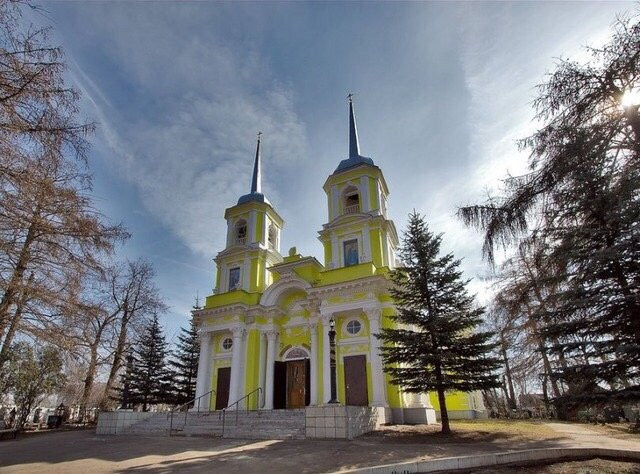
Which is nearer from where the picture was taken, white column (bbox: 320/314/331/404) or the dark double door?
white column (bbox: 320/314/331/404)

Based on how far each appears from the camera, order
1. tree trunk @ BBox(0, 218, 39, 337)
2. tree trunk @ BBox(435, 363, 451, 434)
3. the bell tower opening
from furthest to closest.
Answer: the bell tower opening < tree trunk @ BBox(435, 363, 451, 434) < tree trunk @ BBox(0, 218, 39, 337)

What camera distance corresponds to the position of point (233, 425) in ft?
46.7

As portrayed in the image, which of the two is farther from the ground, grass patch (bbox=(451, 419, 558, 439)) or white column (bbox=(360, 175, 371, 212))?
white column (bbox=(360, 175, 371, 212))

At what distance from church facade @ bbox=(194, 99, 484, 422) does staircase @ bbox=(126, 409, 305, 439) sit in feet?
10.2

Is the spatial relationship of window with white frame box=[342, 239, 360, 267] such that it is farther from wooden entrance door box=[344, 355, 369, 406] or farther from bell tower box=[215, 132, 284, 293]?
bell tower box=[215, 132, 284, 293]

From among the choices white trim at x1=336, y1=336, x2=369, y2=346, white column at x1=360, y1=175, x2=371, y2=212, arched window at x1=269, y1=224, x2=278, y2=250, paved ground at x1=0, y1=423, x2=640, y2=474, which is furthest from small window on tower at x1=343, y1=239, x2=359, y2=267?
paved ground at x1=0, y1=423, x2=640, y2=474

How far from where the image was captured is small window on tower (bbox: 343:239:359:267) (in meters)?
20.2

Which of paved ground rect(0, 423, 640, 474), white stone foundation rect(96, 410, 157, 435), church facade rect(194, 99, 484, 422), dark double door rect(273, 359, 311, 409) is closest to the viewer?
paved ground rect(0, 423, 640, 474)

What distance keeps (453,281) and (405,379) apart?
356 cm

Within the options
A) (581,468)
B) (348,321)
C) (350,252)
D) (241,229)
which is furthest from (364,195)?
(581,468)

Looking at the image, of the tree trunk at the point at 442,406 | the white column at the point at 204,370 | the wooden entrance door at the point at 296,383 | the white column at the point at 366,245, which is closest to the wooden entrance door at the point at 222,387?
the white column at the point at 204,370

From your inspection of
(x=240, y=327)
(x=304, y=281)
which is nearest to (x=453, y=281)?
(x=304, y=281)

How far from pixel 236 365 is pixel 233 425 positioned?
6136 mm

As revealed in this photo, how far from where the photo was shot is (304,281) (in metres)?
20.6
